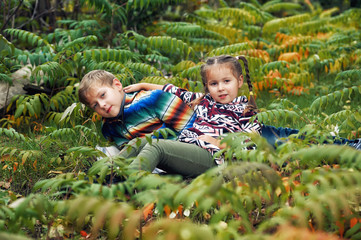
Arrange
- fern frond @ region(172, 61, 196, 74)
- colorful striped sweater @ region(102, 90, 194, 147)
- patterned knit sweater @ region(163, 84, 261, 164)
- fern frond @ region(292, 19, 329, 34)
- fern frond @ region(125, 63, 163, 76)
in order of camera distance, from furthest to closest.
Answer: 1. fern frond @ region(292, 19, 329, 34)
2. fern frond @ region(172, 61, 196, 74)
3. fern frond @ region(125, 63, 163, 76)
4. colorful striped sweater @ region(102, 90, 194, 147)
5. patterned knit sweater @ region(163, 84, 261, 164)

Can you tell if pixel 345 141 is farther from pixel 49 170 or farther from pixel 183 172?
pixel 49 170

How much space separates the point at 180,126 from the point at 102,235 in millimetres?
1323

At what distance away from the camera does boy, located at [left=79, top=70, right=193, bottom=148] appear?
318 cm

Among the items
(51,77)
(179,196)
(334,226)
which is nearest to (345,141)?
(334,226)

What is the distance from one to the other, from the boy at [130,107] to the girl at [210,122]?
154 mm

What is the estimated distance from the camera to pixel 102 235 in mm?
2287

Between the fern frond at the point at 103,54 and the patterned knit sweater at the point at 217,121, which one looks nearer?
the patterned knit sweater at the point at 217,121

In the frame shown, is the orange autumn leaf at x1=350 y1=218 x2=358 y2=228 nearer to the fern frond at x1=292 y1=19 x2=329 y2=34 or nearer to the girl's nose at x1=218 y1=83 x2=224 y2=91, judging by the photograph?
the girl's nose at x1=218 y1=83 x2=224 y2=91

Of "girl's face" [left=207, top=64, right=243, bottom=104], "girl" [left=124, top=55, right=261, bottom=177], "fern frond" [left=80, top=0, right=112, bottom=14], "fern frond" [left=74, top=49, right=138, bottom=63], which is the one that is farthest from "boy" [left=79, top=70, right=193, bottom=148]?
"fern frond" [left=80, top=0, right=112, bottom=14]

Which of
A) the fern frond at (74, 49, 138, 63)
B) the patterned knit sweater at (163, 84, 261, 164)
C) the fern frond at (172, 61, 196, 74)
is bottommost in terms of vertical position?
the fern frond at (172, 61, 196, 74)

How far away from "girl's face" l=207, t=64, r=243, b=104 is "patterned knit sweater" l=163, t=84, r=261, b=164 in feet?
0.22

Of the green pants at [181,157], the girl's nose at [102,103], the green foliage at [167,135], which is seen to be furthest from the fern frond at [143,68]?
the green pants at [181,157]

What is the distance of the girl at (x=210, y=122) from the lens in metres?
2.84

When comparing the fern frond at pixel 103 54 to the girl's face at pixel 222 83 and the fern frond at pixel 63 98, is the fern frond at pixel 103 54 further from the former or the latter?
the girl's face at pixel 222 83
